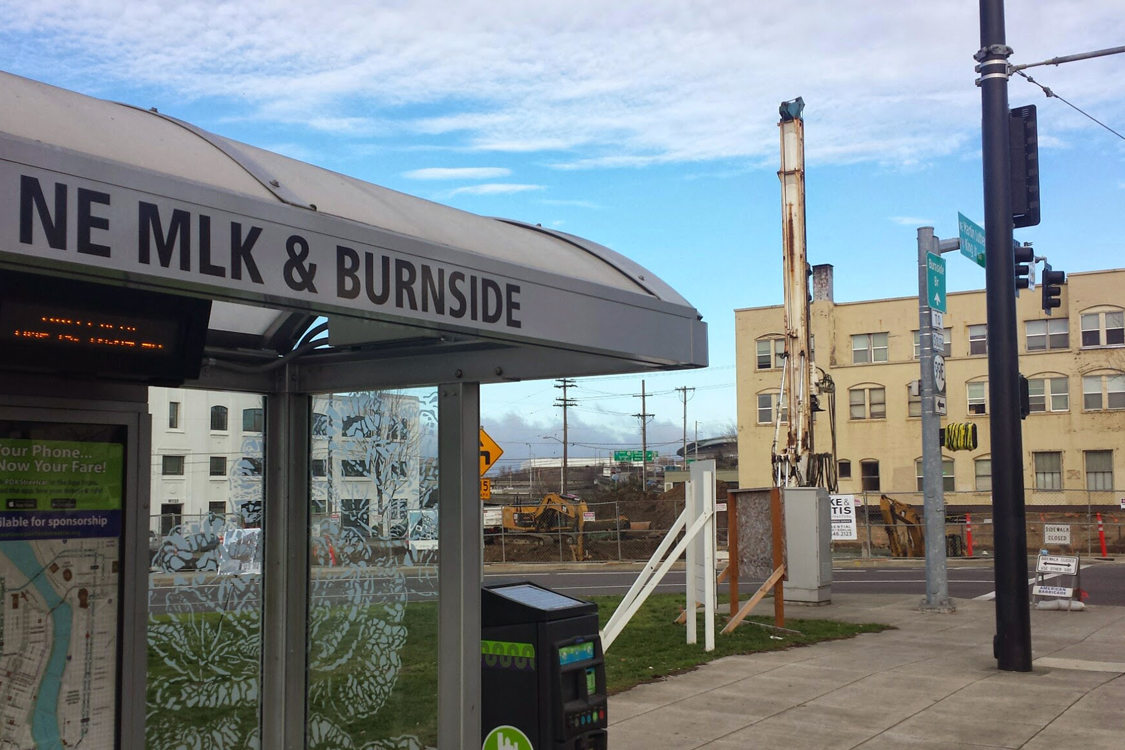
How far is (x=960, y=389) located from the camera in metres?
47.5

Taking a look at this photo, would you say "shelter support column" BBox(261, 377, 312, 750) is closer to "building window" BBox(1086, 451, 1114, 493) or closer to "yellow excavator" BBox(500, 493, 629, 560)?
"yellow excavator" BBox(500, 493, 629, 560)

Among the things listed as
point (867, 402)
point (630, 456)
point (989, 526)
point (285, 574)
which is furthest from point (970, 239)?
point (630, 456)

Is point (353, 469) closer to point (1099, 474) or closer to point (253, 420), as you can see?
point (253, 420)

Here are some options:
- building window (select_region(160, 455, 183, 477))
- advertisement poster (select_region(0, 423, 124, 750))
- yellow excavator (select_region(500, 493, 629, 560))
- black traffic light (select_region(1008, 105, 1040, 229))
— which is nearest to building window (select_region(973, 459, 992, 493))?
yellow excavator (select_region(500, 493, 629, 560))

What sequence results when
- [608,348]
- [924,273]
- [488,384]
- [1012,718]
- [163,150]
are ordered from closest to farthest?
1. [163,150]
2. [608,348]
3. [488,384]
4. [1012,718]
5. [924,273]

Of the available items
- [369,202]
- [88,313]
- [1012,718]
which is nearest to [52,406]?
[88,313]

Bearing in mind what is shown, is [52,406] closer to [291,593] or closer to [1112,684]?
[291,593]

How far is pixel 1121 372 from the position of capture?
44312mm

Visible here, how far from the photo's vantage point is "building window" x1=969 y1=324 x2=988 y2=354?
46906 millimetres

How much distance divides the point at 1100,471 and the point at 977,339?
279 inches

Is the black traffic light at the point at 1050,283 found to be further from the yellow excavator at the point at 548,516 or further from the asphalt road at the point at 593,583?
the yellow excavator at the point at 548,516

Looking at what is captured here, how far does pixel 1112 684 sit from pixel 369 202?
28.8 ft

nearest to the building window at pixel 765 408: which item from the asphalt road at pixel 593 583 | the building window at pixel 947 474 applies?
the building window at pixel 947 474

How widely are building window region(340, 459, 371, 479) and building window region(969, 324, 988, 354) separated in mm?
44665
